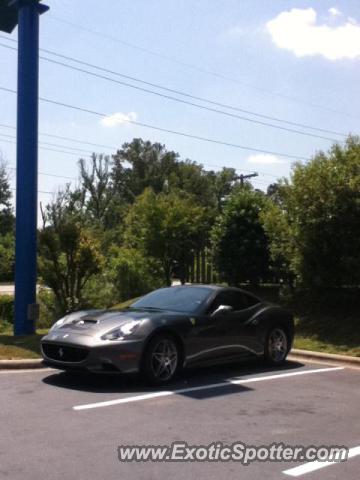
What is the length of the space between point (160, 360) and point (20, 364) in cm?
229

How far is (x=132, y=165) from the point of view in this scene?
75750 mm

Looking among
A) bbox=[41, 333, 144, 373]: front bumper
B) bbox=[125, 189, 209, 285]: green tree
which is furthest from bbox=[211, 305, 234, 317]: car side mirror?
bbox=[125, 189, 209, 285]: green tree

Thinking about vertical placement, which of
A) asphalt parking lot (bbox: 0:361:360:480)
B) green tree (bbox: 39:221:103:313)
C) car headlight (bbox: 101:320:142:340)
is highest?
green tree (bbox: 39:221:103:313)

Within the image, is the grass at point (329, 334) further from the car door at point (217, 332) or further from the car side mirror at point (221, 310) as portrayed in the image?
the car side mirror at point (221, 310)

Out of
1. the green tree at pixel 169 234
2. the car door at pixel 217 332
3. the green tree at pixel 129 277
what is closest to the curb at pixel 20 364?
the car door at pixel 217 332

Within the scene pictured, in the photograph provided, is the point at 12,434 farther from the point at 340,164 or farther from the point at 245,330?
the point at 340,164

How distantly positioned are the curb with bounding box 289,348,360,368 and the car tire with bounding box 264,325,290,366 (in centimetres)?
92

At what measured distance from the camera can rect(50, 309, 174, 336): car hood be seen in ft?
25.3

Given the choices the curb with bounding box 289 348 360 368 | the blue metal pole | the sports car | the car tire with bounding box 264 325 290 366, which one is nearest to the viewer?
the sports car

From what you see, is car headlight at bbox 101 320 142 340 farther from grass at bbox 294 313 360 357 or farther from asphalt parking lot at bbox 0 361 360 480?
grass at bbox 294 313 360 357

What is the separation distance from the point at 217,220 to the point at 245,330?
24.0ft

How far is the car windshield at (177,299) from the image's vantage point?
342 inches

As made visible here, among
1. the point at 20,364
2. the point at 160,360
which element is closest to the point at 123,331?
the point at 160,360

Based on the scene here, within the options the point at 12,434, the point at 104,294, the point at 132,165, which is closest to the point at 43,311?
the point at 104,294
